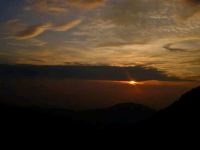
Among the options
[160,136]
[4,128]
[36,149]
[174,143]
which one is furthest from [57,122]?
[174,143]

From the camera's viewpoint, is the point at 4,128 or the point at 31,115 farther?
the point at 31,115

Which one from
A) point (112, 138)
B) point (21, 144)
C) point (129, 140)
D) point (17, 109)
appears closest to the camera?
point (21, 144)

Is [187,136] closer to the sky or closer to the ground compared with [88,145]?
closer to the sky

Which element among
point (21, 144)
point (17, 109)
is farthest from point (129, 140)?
point (17, 109)

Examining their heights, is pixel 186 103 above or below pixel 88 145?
above

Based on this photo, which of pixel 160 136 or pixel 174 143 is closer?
pixel 174 143

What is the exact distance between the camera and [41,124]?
390 feet

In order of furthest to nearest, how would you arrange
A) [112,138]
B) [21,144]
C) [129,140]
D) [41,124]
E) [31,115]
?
[31,115]
[41,124]
[112,138]
[129,140]
[21,144]

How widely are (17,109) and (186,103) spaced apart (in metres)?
82.8

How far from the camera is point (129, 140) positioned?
99.5 m

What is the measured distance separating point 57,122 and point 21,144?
106ft

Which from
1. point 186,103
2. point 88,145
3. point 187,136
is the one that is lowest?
point 88,145

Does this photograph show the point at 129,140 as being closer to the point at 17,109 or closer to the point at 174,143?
the point at 174,143

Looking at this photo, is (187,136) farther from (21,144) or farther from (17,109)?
(17,109)
